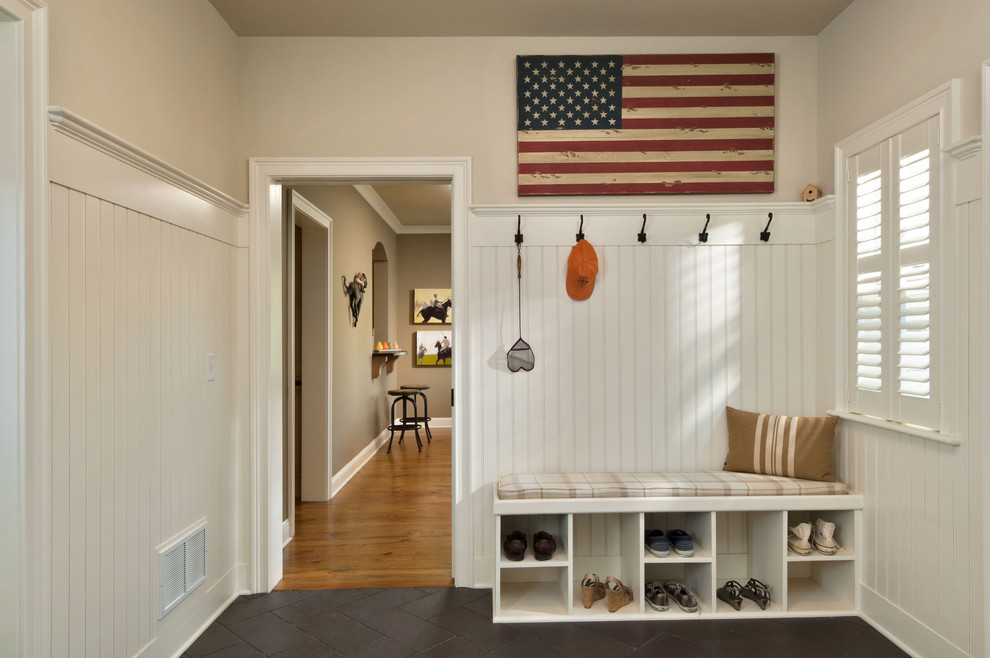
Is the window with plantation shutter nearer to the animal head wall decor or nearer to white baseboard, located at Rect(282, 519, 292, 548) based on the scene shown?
white baseboard, located at Rect(282, 519, 292, 548)

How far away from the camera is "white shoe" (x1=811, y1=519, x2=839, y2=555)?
2.79 meters

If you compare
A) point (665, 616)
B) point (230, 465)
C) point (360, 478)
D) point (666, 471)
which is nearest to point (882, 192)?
point (666, 471)

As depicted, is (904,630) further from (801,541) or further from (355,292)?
(355,292)

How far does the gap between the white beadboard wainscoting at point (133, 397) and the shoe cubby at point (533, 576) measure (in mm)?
1283

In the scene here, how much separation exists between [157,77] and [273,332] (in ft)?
4.02

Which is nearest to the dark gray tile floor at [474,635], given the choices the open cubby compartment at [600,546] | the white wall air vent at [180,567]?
the white wall air vent at [180,567]

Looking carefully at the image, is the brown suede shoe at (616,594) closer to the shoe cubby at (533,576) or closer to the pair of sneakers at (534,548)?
the shoe cubby at (533,576)

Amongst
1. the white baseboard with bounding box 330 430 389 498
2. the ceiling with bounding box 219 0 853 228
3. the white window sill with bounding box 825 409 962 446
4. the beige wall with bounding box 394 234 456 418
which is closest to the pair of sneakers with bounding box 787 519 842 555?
the white window sill with bounding box 825 409 962 446

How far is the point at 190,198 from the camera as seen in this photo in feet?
8.32

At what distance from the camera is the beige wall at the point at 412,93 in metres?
3.09

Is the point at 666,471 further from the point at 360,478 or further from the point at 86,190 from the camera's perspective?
the point at 360,478

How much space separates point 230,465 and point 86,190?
4.97 feet

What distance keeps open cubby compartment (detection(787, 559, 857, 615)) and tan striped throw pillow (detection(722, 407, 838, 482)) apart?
0.44 m

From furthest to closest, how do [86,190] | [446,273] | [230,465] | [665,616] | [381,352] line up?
[446,273], [381,352], [230,465], [665,616], [86,190]
